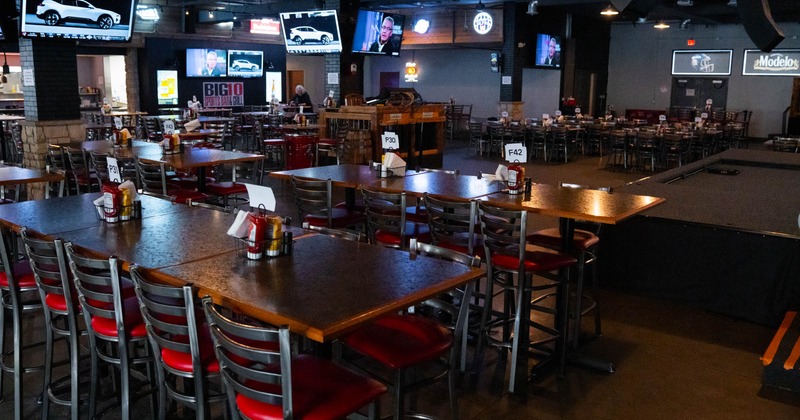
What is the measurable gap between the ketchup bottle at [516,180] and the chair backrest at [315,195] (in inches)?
50.6

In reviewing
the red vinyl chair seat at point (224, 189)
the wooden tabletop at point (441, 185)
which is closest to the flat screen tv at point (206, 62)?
the red vinyl chair seat at point (224, 189)

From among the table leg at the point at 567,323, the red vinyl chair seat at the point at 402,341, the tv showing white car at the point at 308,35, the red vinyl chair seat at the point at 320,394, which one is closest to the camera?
the red vinyl chair seat at the point at 320,394

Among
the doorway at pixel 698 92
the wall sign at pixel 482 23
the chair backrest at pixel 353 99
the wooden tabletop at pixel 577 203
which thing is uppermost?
the wall sign at pixel 482 23

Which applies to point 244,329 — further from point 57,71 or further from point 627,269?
point 57,71

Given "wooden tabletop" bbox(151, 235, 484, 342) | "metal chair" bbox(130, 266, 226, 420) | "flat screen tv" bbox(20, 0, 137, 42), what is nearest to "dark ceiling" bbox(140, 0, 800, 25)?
"flat screen tv" bbox(20, 0, 137, 42)

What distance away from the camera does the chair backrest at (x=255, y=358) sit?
6.64 feet

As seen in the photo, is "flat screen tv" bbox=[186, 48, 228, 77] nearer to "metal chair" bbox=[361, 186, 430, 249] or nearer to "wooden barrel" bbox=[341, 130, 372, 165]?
"wooden barrel" bbox=[341, 130, 372, 165]

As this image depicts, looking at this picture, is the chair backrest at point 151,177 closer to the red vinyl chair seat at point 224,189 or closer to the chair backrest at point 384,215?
the red vinyl chair seat at point 224,189

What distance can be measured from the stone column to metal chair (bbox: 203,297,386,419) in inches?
259

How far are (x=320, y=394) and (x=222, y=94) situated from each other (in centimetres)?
→ 1668

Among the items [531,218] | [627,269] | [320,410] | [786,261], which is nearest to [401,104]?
[531,218]

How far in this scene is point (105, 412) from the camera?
3.11 m

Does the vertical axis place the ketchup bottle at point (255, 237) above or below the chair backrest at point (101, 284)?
above

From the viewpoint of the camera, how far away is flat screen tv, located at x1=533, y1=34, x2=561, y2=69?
52.9ft
